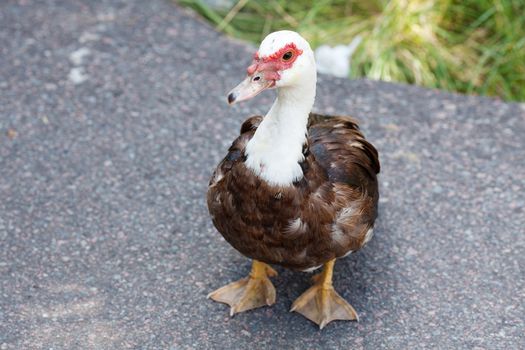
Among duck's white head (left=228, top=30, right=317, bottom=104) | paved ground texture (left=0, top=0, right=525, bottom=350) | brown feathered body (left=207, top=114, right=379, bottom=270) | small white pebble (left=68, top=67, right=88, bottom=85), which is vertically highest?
duck's white head (left=228, top=30, right=317, bottom=104)

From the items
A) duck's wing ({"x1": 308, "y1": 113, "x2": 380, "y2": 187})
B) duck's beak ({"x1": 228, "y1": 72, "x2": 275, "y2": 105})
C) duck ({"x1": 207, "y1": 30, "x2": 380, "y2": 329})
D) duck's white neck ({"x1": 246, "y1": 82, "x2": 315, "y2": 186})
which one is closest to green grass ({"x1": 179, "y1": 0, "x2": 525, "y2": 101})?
duck's wing ({"x1": 308, "y1": 113, "x2": 380, "y2": 187})

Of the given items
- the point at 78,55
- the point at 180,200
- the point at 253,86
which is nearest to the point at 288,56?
the point at 253,86

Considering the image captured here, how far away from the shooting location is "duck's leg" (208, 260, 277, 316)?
3918mm

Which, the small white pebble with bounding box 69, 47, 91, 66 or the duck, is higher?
the duck

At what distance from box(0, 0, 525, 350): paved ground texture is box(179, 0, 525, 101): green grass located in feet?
0.99

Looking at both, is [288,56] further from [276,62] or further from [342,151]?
[342,151]

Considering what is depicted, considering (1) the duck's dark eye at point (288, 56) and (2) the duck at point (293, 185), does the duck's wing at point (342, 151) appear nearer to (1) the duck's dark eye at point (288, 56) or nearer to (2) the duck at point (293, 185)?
(2) the duck at point (293, 185)

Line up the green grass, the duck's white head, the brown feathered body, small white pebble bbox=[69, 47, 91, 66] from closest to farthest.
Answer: the duck's white head < the brown feathered body < small white pebble bbox=[69, 47, 91, 66] < the green grass

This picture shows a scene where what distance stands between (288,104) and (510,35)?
3070 mm

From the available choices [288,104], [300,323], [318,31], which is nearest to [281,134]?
[288,104]

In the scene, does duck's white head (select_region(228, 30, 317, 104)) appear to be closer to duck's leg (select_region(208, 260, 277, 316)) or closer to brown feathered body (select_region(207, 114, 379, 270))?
brown feathered body (select_region(207, 114, 379, 270))

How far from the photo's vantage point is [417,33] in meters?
5.86

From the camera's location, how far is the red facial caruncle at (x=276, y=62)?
3.22 m

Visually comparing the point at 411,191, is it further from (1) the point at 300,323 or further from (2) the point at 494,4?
(2) the point at 494,4
